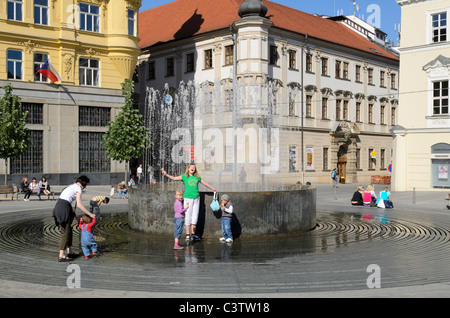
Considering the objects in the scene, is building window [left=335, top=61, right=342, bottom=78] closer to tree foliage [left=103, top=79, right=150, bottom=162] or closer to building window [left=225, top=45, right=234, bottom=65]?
building window [left=225, top=45, right=234, bottom=65]

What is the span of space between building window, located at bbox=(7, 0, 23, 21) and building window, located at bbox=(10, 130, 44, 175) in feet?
25.4

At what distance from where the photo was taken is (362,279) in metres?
8.63

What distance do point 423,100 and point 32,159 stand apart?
26.6m

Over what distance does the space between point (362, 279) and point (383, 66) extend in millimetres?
54271

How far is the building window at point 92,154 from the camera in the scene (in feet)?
128

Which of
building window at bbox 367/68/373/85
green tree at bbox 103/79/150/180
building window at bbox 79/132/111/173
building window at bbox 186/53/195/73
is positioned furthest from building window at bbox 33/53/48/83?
building window at bbox 367/68/373/85

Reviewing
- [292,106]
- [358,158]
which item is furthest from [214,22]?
[358,158]

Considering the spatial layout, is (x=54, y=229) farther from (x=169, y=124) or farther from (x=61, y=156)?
(x=169, y=124)

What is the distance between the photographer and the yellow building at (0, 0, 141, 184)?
35781mm

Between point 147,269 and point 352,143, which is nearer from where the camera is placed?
point 147,269

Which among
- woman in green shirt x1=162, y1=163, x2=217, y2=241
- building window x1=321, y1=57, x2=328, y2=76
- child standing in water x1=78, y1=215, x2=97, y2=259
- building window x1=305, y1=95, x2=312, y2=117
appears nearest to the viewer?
child standing in water x1=78, y1=215, x2=97, y2=259

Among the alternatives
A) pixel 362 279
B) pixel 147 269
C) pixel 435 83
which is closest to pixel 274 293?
pixel 362 279

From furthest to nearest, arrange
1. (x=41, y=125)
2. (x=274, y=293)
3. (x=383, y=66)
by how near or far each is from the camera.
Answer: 1. (x=383, y=66)
2. (x=41, y=125)
3. (x=274, y=293)

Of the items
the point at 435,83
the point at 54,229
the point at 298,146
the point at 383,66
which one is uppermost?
the point at 383,66
